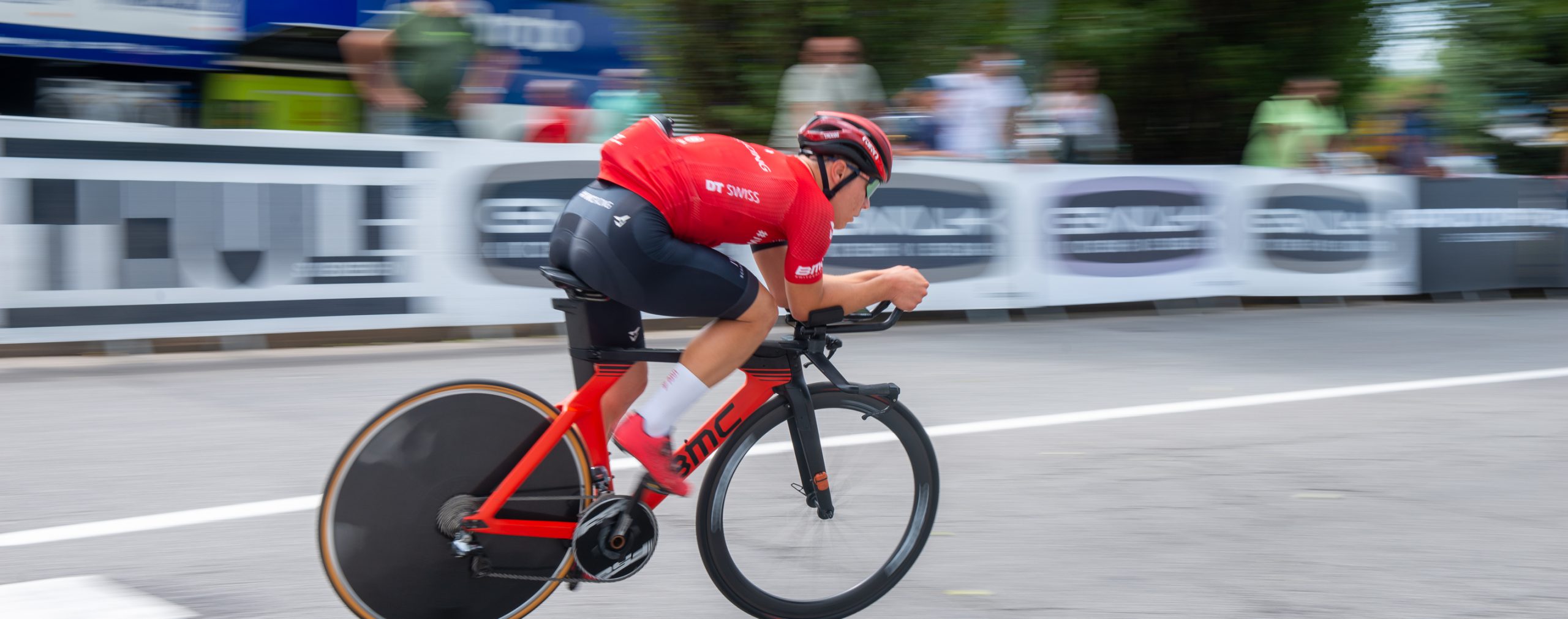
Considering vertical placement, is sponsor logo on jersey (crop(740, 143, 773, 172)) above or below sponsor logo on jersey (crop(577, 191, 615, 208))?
above

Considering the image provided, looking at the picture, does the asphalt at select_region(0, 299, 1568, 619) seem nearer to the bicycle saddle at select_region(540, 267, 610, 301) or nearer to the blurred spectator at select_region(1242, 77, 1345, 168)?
A: the bicycle saddle at select_region(540, 267, 610, 301)

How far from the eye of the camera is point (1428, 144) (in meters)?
14.8

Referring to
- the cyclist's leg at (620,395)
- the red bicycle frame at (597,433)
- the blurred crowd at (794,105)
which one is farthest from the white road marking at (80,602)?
the blurred crowd at (794,105)

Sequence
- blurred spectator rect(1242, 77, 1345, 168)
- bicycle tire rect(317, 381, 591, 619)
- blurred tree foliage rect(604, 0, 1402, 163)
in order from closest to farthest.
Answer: bicycle tire rect(317, 381, 591, 619) < blurred tree foliage rect(604, 0, 1402, 163) < blurred spectator rect(1242, 77, 1345, 168)

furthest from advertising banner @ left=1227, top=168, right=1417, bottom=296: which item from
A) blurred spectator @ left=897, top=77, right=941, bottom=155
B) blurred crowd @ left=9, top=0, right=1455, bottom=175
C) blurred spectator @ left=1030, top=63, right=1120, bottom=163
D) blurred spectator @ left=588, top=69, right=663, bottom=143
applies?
blurred spectator @ left=588, top=69, right=663, bottom=143

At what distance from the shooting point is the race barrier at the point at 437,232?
310 inches

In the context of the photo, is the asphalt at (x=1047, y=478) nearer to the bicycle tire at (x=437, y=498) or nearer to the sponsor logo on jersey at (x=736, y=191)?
the bicycle tire at (x=437, y=498)

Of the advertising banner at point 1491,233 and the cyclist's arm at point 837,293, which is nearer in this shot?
the cyclist's arm at point 837,293

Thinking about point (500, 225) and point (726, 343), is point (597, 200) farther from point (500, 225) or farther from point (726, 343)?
point (500, 225)

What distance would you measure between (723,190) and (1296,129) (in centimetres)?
1148

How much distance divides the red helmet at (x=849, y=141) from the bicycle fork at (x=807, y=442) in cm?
53

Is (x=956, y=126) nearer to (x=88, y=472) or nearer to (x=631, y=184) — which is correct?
(x=88, y=472)

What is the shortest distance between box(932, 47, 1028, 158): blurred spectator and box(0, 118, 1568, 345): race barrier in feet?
0.89

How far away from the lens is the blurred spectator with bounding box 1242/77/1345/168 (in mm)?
13523
